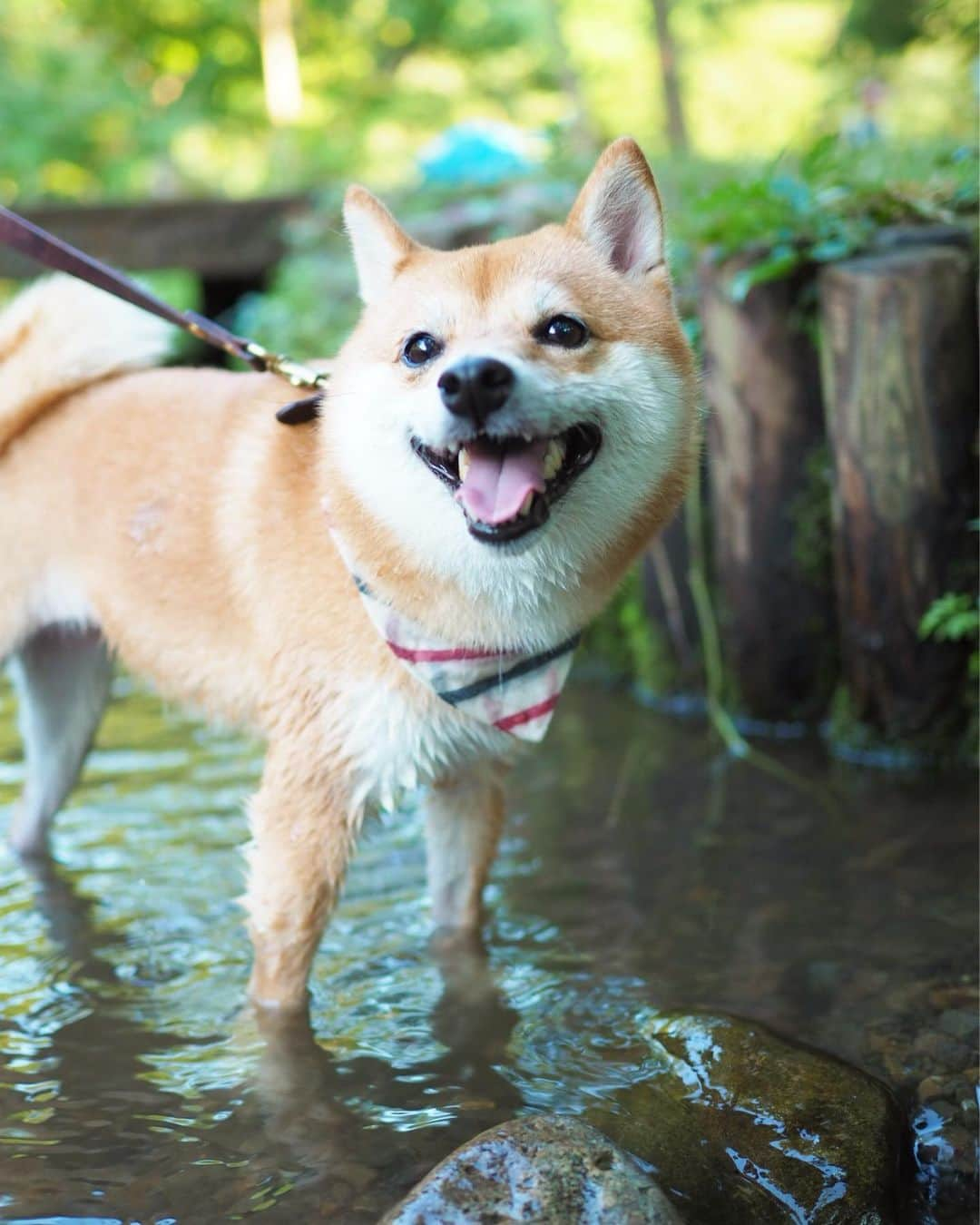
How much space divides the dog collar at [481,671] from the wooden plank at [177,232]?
7918 mm

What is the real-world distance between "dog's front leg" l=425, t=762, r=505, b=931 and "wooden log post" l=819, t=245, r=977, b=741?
183cm

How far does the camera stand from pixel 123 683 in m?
6.40

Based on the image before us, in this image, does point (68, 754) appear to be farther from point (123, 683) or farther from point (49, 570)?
point (123, 683)

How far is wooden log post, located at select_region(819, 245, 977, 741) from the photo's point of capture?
4.36m

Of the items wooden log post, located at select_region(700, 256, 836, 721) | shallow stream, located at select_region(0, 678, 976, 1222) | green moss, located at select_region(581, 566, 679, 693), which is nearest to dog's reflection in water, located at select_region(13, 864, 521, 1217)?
shallow stream, located at select_region(0, 678, 976, 1222)

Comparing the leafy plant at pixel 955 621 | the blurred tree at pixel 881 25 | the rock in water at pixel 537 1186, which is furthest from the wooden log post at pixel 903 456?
the blurred tree at pixel 881 25

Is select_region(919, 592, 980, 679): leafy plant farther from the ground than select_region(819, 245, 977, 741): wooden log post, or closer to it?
closer to it

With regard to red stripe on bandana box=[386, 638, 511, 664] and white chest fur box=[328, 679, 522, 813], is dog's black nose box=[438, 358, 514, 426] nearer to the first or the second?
red stripe on bandana box=[386, 638, 511, 664]

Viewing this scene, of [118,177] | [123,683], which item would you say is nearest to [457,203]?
[123,683]

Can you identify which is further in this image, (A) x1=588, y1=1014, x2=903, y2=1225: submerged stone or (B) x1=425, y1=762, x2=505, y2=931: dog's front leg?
(B) x1=425, y1=762, x2=505, y2=931: dog's front leg

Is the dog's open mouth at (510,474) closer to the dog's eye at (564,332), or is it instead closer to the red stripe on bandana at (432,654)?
the dog's eye at (564,332)

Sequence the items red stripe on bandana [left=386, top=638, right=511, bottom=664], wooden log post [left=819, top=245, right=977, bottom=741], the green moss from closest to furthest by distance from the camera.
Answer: red stripe on bandana [left=386, top=638, right=511, bottom=664]
wooden log post [left=819, top=245, right=977, bottom=741]
the green moss

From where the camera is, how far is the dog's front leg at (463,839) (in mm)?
3486

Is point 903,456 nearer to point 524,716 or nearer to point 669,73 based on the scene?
point 524,716
